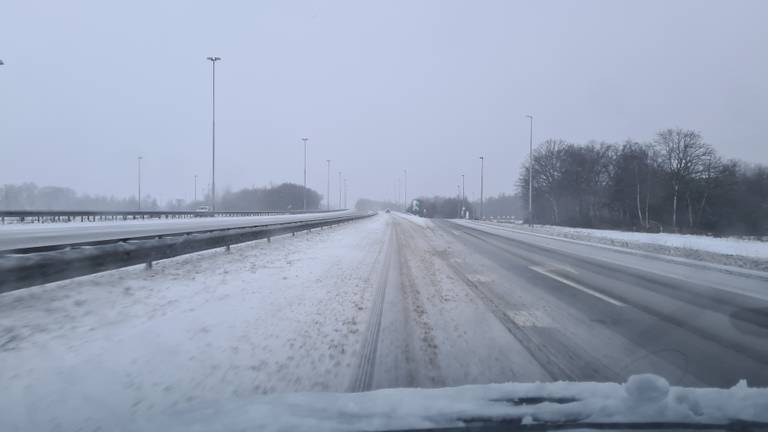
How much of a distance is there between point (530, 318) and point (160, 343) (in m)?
5.01

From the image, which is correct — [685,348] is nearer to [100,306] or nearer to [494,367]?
[494,367]

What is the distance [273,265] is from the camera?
1189cm

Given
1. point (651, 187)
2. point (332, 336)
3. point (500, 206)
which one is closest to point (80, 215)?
point (332, 336)

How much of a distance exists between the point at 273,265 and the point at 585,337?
8348mm

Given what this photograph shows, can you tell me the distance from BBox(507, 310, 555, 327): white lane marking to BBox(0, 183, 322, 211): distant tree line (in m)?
60.7

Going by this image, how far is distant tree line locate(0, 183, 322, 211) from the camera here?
59.4 m

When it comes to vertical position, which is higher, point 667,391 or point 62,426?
point 667,391

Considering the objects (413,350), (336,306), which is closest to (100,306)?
(336,306)

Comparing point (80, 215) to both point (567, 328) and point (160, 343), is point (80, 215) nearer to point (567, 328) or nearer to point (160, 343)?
point (160, 343)

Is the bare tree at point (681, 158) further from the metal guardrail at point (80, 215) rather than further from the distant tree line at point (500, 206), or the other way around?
the distant tree line at point (500, 206)

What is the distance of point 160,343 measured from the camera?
5172mm

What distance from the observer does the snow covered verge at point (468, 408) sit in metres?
3.04

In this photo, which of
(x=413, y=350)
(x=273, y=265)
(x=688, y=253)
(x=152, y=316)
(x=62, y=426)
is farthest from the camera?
(x=688, y=253)

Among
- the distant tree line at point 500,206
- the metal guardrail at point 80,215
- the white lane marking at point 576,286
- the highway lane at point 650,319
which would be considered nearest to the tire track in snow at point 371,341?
the highway lane at point 650,319
